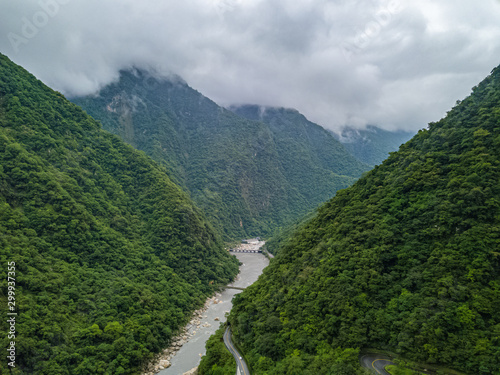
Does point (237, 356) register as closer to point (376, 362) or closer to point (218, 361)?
point (218, 361)

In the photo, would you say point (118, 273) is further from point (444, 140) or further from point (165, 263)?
point (444, 140)

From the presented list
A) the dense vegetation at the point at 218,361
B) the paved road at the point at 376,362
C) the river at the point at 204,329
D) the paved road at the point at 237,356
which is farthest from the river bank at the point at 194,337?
the paved road at the point at 376,362

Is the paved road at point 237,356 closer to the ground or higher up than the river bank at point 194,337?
higher up

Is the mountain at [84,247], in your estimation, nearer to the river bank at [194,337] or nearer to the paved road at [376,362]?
the river bank at [194,337]

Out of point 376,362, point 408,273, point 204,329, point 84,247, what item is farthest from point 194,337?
point 408,273

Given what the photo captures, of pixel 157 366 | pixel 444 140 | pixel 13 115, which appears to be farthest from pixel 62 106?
pixel 444 140

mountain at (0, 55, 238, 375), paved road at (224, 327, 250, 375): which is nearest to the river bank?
mountain at (0, 55, 238, 375)

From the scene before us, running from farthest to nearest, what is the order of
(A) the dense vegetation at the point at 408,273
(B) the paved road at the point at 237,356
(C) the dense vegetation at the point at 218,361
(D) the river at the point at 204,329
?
(D) the river at the point at 204,329 → (C) the dense vegetation at the point at 218,361 → (B) the paved road at the point at 237,356 → (A) the dense vegetation at the point at 408,273
